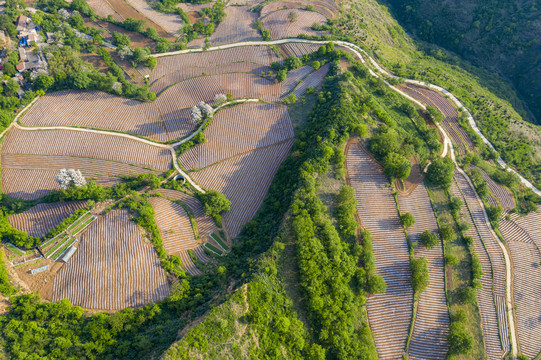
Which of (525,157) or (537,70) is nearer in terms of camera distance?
(525,157)

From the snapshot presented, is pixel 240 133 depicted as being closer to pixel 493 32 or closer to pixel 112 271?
pixel 112 271

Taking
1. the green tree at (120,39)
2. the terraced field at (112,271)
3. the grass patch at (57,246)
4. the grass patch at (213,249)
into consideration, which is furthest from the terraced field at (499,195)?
the green tree at (120,39)

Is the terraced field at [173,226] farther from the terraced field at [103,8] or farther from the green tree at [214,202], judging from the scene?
the terraced field at [103,8]

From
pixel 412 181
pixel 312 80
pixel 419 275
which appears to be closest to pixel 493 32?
pixel 312 80

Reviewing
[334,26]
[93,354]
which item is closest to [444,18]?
[334,26]

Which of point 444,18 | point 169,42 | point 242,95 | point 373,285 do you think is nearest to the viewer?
point 373,285

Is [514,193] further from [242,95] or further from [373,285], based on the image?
[242,95]
